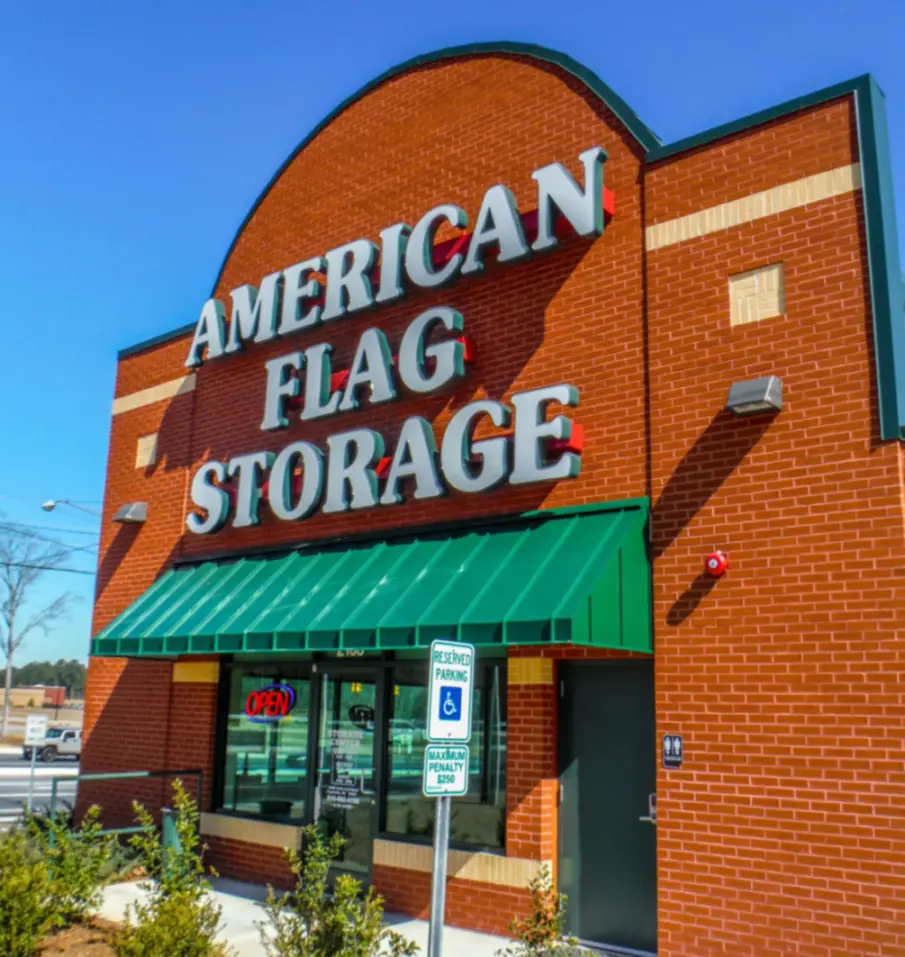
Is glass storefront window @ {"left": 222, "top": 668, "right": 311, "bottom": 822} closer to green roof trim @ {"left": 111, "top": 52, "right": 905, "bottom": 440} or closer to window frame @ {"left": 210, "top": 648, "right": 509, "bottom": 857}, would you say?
window frame @ {"left": 210, "top": 648, "right": 509, "bottom": 857}

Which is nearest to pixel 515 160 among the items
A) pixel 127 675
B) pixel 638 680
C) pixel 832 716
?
pixel 638 680

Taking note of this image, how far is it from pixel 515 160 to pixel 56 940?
9426mm

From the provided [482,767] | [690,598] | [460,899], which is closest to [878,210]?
[690,598]

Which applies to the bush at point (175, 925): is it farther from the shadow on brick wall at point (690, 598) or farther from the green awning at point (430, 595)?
the shadow on brick wall at point (690, 598)

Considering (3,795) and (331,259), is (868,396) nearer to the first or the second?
(331,259)

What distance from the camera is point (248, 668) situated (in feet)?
43.2

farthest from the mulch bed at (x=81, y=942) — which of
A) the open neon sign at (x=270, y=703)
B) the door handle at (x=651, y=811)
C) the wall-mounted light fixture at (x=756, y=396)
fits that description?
the wall-mounted light fixture at (x=756, y=396)

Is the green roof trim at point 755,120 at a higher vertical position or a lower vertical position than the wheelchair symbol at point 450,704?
higher

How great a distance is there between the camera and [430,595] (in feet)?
31.9

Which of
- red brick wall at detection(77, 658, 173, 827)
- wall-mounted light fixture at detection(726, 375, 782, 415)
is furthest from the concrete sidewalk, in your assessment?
wall-mounted light fixture at detection(726, 375, 782, 415)

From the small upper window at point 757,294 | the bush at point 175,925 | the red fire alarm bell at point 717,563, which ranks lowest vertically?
the bush at point 175,925

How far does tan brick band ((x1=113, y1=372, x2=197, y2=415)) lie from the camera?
49.5 ft

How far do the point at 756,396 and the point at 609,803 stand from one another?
404 centimetres

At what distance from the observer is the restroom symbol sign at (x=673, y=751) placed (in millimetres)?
8719
